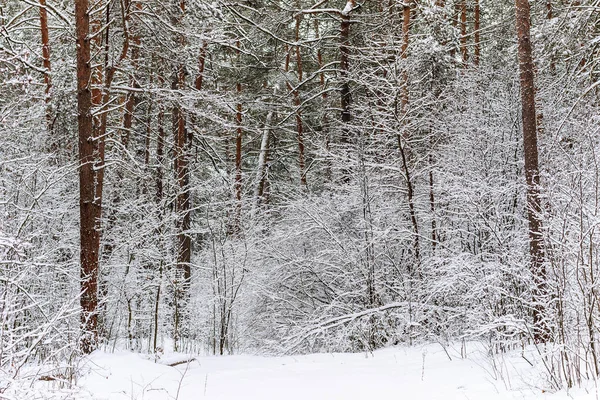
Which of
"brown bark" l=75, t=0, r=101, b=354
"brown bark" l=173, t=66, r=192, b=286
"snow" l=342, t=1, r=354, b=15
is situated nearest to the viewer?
"brown bark" l=75, t=0, r=101, b=354

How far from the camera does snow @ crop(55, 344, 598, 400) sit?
494 cm

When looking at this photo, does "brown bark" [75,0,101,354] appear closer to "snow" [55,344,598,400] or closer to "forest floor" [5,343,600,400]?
"snow" [55,344,598,400]

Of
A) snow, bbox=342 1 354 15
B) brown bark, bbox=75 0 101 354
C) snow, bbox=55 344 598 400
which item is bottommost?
snow, bbox=55 344 598 400

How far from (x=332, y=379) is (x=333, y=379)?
0.01m

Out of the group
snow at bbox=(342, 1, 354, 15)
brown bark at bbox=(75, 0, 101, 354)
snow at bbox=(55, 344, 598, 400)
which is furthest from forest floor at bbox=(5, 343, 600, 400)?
snow at bbox=(342, 1, 354, 15)

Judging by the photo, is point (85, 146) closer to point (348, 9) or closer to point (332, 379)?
point (332, 379)

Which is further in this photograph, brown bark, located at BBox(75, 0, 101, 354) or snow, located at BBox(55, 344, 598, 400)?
brown bark, located at BBox(75, 0, 101, 354)

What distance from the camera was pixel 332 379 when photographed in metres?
6.05

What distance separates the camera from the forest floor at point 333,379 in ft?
16.0

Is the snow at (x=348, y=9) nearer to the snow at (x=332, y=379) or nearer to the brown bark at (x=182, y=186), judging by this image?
the brown bark at (x=182, y=186)

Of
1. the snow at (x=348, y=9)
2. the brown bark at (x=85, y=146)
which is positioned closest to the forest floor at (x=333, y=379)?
the brown bark at (x=85, y=146)

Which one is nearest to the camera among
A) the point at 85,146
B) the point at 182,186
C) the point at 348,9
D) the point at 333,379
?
the point at 333,379

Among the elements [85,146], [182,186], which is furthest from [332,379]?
[182,186]

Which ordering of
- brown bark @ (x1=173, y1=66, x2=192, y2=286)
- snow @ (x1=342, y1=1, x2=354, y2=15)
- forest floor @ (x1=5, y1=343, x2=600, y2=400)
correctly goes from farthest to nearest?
1. snow @ (x1=342, y1=1, x2=354, y2=15)
2. brown bark @ (x1=173, y1=66, x2=192, y2=286)
3. forest floor @ (x1=5, y1=343, x2=600, y2=400)
